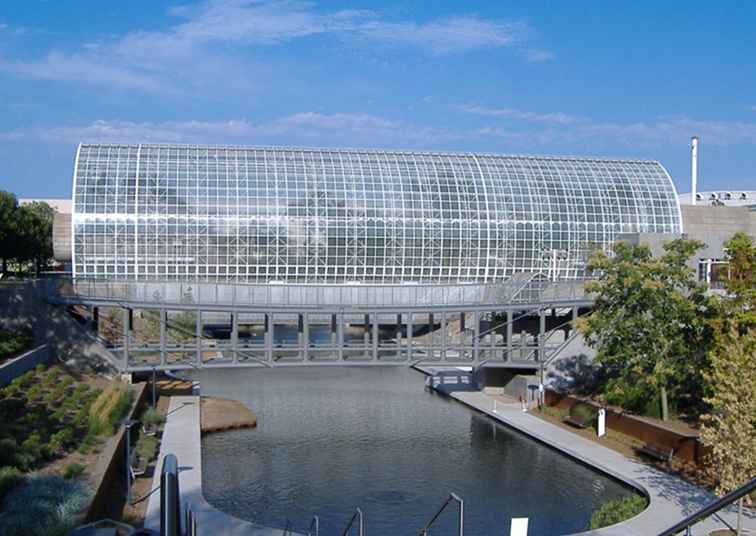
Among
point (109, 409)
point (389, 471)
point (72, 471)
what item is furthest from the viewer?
point (109, 409)

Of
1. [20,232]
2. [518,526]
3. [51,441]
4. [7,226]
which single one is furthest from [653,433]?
[20,232]

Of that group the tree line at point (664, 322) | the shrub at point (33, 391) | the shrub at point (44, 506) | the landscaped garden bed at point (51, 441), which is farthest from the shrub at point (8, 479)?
the tree line at point (664, 322)

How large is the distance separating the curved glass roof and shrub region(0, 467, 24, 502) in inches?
1448

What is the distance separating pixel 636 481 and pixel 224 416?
1910 centimetres

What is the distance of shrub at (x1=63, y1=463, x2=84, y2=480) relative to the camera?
903 inches

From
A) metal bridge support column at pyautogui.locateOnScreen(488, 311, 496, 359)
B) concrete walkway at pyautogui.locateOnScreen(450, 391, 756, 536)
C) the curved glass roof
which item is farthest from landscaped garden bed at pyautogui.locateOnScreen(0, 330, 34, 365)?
metal bridge support column at pyautogui.locateOnScreen(488, 311, 496, 359)

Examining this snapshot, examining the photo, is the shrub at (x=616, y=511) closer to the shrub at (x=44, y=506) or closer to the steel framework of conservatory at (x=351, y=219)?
the shrub at (x=44, y=506)

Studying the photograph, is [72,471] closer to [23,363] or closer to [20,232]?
[23,363]

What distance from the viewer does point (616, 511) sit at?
2364 cm

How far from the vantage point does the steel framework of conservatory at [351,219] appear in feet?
191

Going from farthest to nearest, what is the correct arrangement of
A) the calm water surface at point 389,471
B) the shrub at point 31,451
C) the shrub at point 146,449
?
the shrub at point 146,449 < the calm water surface at point 389,471 < the shrub at point 31,451

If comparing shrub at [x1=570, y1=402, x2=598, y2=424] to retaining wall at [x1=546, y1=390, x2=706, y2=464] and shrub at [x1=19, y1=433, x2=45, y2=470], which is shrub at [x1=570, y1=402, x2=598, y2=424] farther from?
shrub at [x1=19, y1=433, x2=45, y2=470]

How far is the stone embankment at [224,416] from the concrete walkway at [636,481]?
464 inches

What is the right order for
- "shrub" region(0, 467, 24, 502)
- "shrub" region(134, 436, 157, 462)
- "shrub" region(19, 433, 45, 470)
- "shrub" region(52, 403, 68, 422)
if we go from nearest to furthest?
"shrub" region(0, 467, 24, 502)
"shrub" region(19, 433, 45, 470)
"shrub" region(52, 403, 68, 422)
"shrub" region(134, 436, 157, 462)
